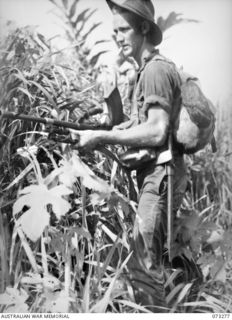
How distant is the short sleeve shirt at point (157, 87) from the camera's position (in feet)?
9.21

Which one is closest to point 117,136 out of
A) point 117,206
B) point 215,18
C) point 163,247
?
point 117,206

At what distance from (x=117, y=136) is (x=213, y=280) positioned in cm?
87

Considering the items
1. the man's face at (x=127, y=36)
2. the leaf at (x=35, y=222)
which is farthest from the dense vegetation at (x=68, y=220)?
the man's face at (x=127, y=36)

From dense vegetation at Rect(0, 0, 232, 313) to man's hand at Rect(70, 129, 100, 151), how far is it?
100 millimetres

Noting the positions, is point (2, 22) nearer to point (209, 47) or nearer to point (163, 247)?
point (209, 47)

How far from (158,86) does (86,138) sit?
413mm

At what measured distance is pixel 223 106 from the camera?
349 cm

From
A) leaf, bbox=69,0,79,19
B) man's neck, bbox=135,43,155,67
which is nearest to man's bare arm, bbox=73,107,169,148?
man's neck, bbox=135,43,155,67

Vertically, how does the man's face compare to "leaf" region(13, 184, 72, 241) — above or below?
above

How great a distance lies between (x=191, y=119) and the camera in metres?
2.86

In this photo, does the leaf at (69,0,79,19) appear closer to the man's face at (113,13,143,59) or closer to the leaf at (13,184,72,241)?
the man's face at (113,13,143,59)

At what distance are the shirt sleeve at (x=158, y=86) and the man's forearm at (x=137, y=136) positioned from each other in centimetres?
9

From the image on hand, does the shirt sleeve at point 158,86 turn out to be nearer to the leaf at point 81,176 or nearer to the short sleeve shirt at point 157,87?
the short sleeve shirt at point 157,87

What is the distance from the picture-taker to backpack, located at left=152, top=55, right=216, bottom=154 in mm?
2859
